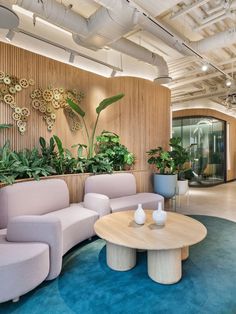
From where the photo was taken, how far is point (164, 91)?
5.70 meters

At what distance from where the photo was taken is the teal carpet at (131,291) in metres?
1.82

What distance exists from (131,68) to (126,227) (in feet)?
13.3

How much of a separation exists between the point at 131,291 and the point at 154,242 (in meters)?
0.51

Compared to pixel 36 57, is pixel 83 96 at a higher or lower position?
lower

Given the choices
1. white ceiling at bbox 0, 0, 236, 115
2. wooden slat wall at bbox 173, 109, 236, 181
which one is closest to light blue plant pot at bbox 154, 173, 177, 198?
white ceiling at bbox 0, 0, 236, 115

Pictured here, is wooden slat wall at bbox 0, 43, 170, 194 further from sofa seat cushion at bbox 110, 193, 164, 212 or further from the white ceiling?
sofa seat cushion at bbox 110, 193, 164, 212

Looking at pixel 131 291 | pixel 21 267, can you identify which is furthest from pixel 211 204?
pixel 21 267

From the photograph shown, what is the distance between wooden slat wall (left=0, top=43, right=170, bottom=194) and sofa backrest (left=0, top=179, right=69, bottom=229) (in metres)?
0.93

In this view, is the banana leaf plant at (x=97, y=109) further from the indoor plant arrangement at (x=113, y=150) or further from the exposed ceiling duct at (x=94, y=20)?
the exposed ceiling duct at (x=94, y=20)

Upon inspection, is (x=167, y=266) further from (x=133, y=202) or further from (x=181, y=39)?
(x=181, y=39)

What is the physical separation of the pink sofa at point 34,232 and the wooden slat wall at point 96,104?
106 cm

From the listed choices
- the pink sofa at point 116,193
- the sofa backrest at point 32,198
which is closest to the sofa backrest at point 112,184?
the pink sofa at point 116,193

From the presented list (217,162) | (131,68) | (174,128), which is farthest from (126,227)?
(217,162)

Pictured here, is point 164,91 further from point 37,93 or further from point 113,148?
point 37,93
